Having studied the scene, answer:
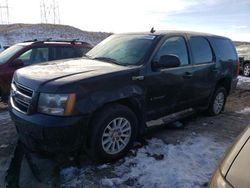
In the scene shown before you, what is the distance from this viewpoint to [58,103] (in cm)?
390

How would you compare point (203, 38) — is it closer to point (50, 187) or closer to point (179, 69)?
point (179, 69)

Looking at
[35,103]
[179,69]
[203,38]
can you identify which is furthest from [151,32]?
[35,103]

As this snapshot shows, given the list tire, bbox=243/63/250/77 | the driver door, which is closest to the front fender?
the driver door

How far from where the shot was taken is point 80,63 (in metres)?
5.11

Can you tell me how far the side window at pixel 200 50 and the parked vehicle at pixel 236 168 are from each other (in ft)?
12.3

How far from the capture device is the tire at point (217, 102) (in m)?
6.89

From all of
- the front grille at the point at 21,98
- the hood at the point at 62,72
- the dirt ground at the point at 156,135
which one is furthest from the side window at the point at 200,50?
the front grille at the point at 21,98

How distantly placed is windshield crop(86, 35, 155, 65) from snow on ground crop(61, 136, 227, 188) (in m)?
1.39

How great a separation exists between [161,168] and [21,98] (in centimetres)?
207

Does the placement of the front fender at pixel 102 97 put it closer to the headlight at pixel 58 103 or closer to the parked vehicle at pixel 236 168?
the headlight at pixel 58 103

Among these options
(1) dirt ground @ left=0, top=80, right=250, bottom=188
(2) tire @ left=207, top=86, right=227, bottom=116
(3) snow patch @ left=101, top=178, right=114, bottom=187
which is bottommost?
(1) dirt ground @ left=0, top=80, right=250, bottom=188

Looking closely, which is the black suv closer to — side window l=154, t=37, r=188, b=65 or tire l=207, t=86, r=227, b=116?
side window l=154, t=37, r=188, b=65

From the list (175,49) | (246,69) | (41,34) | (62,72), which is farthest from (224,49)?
(41,34)

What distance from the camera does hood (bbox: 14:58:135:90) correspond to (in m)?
4.07
